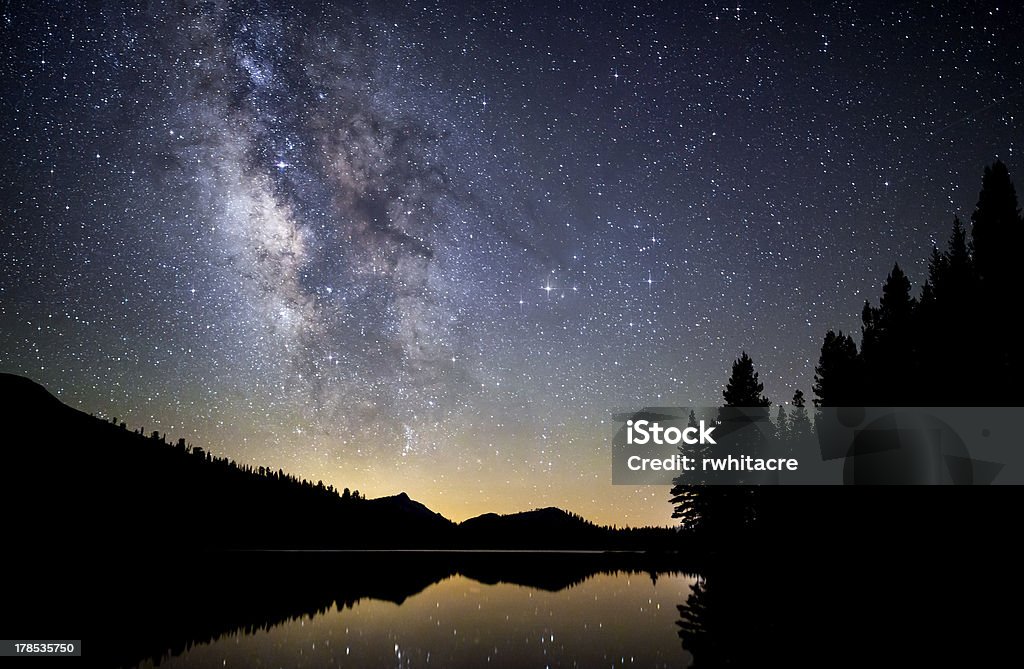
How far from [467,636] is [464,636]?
0.27 ft

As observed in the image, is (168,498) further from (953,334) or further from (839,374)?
(953,334)

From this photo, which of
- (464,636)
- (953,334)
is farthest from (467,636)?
(953,334)

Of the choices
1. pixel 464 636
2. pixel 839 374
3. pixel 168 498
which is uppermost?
pixel 839 374

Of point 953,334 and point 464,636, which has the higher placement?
point 953,334

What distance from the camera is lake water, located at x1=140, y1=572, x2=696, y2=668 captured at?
12.2m

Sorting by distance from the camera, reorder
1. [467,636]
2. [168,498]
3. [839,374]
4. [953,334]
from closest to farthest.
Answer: [467,636], [953,334], [839,374], [168,498]

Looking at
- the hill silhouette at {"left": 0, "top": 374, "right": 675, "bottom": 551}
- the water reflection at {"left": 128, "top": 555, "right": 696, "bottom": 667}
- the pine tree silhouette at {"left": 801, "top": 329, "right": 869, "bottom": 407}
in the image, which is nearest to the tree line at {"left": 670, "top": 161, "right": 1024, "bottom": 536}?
the pine tree silhouette at {"left": 801, "top": 329, "right": 869, "bottom": 407}

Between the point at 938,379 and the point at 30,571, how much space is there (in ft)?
195

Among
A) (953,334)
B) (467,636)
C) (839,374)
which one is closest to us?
(467,636)

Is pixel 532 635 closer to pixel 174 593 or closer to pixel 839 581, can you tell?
pixel 839 581

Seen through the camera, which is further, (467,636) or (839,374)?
(839,374)

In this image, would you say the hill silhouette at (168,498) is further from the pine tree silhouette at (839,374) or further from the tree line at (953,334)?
the tree line at (953,334)

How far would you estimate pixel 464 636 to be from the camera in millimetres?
15289

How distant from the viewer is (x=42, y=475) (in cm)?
15200
